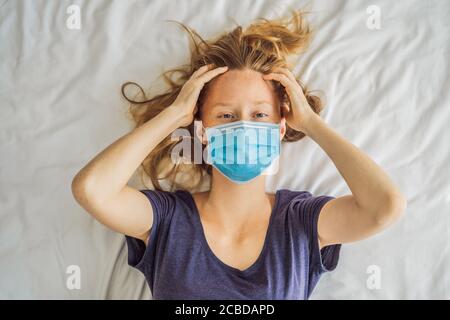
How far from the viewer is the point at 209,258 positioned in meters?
1.43

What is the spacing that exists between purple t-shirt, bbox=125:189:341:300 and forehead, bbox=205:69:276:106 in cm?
37

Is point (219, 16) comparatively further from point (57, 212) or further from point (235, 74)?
point (57, 212)

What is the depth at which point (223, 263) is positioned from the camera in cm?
143

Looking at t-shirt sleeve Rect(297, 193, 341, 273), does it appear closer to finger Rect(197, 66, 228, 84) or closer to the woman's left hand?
the woman's left hand

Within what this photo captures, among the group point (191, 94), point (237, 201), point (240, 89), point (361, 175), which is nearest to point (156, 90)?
point (191, 94)

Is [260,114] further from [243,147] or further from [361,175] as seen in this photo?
[361,175]

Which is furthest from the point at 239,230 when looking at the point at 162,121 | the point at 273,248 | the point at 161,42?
the point at 161,42

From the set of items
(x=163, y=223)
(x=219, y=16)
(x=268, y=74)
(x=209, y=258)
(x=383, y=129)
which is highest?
(x=219, y=16)

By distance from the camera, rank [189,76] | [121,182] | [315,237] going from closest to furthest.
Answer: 1. [121,182]
2. [315,237]
3. [189,76]

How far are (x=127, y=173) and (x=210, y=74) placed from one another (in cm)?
41

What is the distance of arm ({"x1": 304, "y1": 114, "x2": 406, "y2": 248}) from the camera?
130 centimetres

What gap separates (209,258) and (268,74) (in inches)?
24.3

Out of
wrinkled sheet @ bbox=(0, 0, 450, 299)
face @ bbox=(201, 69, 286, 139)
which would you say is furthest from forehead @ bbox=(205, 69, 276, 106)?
wrinkled sheet @ bbox=(0, 0, 450, 299)

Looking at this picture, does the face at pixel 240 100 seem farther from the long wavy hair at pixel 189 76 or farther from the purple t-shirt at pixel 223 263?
the purple t-shirt at pixel 223 263
